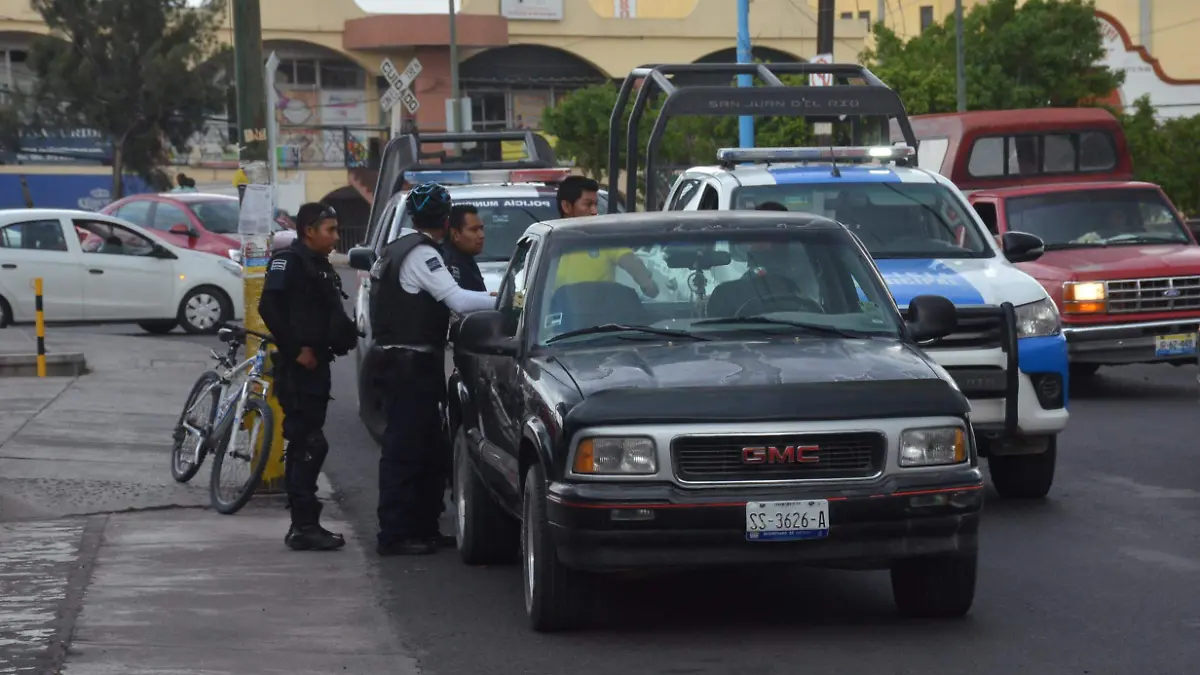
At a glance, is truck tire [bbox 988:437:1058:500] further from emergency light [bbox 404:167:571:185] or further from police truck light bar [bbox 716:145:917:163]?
emergency light [bbox 404:167:571:185]

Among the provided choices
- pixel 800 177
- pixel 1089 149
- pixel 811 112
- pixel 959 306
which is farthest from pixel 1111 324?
pixel 1089 149

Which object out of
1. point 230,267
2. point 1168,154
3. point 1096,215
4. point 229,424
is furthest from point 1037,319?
point 1168,154

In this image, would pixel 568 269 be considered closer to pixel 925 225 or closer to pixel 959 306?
pixel 959 306

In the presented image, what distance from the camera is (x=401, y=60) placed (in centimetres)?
6366

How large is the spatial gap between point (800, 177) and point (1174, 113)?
4861cm

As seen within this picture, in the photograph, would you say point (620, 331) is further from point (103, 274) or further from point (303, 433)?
point (103, 274)

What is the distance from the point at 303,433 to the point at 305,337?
1.58ft

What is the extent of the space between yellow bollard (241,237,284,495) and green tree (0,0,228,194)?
39.0 m

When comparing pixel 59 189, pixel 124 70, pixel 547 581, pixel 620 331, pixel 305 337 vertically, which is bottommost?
pixel 547 581

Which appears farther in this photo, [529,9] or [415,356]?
[529,9]

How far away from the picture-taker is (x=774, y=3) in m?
66.3

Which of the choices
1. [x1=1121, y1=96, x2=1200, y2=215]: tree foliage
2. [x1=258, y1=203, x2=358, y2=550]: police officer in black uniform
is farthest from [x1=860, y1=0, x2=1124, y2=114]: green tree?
[x1=258, y1=203, x2=358, y2=550]: police officer in black uniform

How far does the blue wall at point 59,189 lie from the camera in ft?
199

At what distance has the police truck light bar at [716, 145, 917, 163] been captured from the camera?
13352 mm
